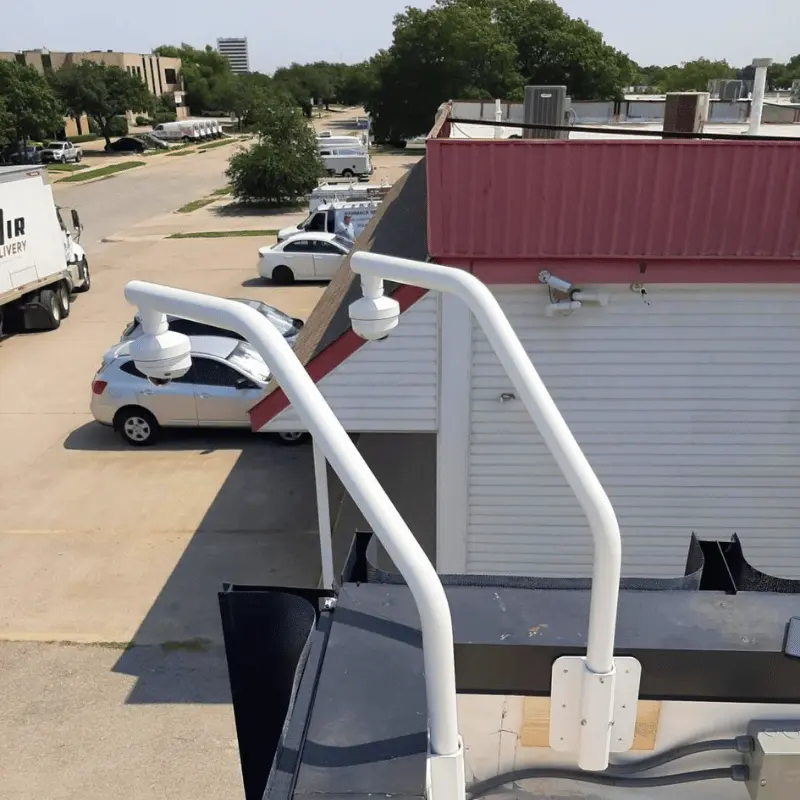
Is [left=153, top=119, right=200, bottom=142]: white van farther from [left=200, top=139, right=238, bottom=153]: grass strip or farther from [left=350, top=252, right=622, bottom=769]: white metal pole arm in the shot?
[left=350, top=252, right=622, bottom=769]: white metal pole arm

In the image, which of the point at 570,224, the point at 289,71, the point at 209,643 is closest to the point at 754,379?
the point at 570,224

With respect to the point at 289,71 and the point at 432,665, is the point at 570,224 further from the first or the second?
the point at 289,71

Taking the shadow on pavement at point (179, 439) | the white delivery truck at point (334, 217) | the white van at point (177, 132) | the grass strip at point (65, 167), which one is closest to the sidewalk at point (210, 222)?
the white delivery truck at point (334, 217)

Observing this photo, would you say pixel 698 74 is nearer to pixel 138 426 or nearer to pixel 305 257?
pixel 305 257

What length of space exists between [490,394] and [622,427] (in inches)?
47.1

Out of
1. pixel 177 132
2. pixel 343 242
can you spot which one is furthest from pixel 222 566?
pixel 177 132

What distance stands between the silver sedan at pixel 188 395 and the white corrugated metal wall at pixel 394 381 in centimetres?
495

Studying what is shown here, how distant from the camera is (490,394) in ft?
22.7

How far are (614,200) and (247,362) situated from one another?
729 cm

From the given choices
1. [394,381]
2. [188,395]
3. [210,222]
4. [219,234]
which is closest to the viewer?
[394,381]

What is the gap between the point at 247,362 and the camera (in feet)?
39.6

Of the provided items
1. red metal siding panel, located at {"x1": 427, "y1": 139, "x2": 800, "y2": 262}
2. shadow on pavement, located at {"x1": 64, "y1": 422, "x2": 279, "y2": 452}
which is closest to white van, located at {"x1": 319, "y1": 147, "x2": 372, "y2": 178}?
shadow on pavement, located at {"x1": 64, "y1": 422, "x2": 279, "y2": 452}

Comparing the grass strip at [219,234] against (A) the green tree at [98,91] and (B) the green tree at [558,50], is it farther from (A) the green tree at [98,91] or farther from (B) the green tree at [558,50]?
(A) the green tree at [98,91]

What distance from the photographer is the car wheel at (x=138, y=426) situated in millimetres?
12070
